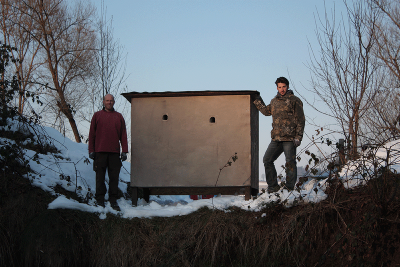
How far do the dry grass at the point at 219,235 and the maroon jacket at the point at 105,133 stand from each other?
1.06 metres

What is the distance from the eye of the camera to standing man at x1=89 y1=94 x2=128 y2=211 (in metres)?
6.00

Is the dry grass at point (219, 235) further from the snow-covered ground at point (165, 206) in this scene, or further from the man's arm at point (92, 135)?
the man's arm at point (92, 135)

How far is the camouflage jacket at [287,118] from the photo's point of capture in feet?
18.8

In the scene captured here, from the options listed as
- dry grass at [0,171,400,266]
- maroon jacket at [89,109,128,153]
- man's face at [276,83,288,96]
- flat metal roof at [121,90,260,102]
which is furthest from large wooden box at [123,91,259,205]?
dry grass at [0,171,400,266]

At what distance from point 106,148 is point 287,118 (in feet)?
8.87

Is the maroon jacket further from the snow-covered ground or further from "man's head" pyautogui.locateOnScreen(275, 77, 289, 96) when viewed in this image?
"man's head" pyautogui.locateOnScreen(275, 77, 289, 96)

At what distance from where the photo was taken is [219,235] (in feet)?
16.4

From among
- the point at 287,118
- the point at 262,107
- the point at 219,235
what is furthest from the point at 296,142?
the point at 219,235

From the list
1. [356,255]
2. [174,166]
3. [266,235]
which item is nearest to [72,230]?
[174,166]

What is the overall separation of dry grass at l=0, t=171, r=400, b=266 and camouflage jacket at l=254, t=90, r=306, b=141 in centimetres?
115

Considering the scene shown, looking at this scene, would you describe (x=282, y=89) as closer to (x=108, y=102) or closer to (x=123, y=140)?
(x=123, y=140)

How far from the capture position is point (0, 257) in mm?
4918

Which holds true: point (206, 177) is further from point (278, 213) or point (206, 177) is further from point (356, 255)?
point (356, 255)

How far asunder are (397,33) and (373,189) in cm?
785
